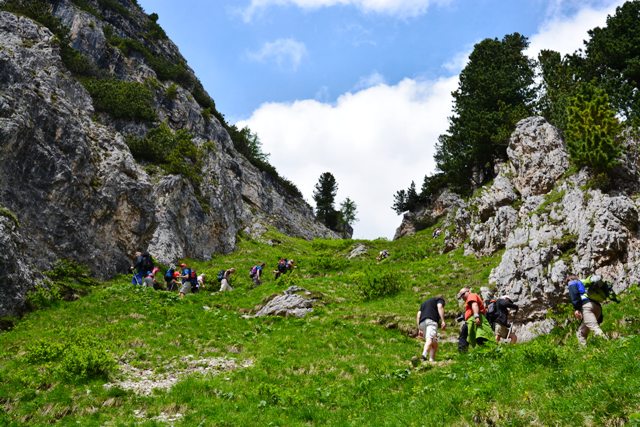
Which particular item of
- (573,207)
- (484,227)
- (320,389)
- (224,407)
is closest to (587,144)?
(573,207)

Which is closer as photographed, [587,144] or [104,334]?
[104,334]

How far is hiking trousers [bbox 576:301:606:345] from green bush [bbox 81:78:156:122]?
5561cm

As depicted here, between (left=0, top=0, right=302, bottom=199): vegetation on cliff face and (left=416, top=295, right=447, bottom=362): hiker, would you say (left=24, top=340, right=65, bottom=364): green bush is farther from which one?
(left=0, top=0, right=302, bottom=199): vegetation on cliff face

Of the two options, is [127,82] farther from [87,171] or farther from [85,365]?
[85,365]

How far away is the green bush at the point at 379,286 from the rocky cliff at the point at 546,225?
21.6 feet

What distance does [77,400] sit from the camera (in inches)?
520

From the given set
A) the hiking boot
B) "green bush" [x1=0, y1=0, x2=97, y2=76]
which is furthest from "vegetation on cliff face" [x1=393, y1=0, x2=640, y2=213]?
"green bush" [x1=0, y1=0, x2=97, y2=76]

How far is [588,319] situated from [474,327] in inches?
140

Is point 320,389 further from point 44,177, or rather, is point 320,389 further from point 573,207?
point 44,177

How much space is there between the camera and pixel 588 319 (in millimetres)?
14273

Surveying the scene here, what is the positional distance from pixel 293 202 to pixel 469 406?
9269 cm

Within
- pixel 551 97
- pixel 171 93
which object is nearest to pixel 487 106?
pixel 551 97

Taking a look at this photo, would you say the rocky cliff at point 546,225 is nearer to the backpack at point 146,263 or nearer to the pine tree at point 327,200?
the backpack at point 146,263

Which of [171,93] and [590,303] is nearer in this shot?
[590,303]
